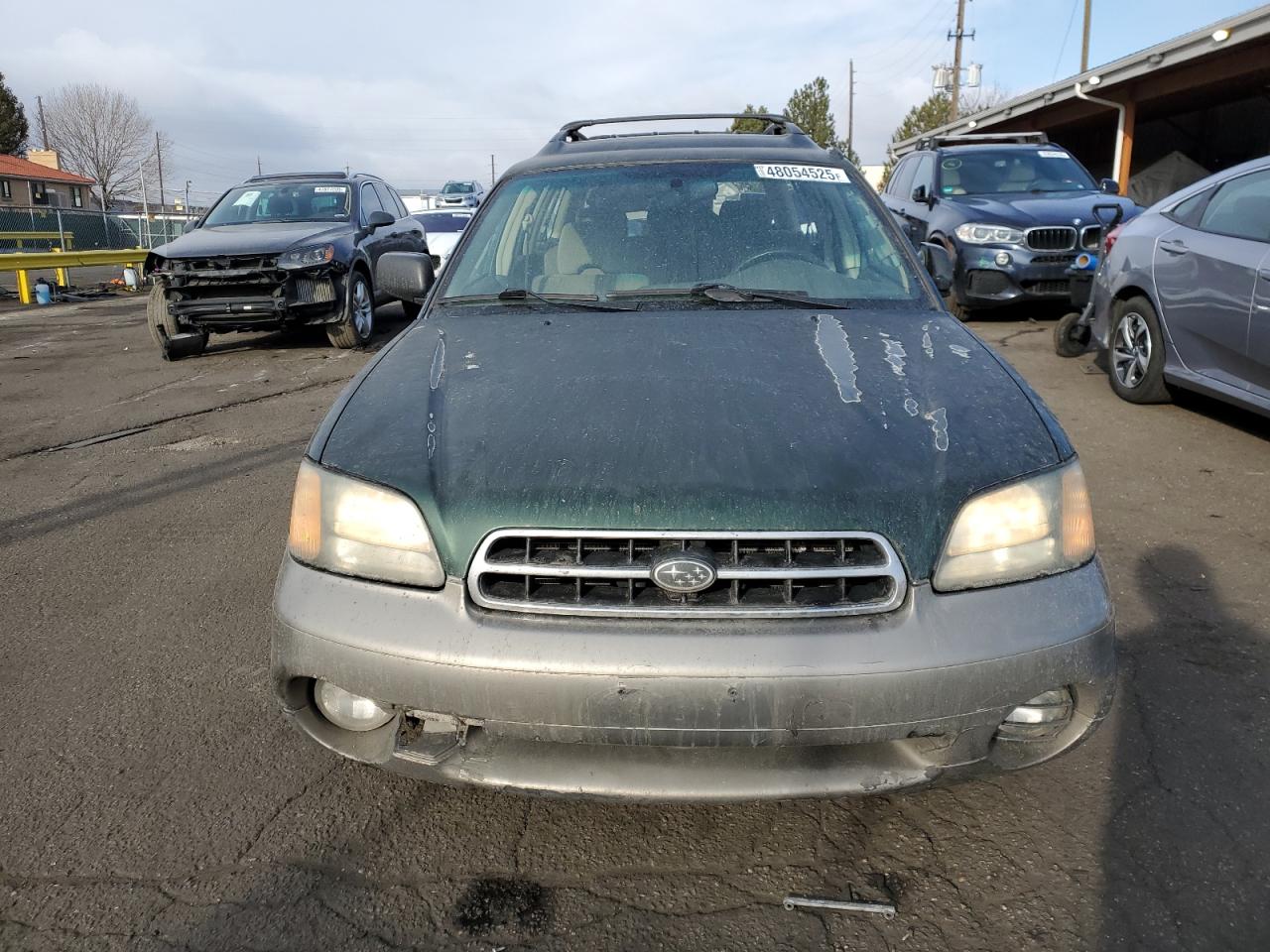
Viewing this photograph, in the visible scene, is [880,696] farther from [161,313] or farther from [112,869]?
[161,313]

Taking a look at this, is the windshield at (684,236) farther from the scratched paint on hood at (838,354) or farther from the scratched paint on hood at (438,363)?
the scratched paint on hood at (438,363)

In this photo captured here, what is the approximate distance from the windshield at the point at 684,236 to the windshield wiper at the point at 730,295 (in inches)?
0.8

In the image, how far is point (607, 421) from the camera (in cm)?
224

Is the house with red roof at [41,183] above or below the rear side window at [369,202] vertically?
above

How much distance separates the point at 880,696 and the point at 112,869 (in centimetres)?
175

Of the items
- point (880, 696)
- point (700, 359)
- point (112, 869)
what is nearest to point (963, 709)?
point (880, 696)

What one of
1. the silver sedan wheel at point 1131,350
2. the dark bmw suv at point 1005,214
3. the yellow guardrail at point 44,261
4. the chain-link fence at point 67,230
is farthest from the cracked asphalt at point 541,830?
the chain-link fence at point 67,230

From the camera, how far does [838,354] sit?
104 inches

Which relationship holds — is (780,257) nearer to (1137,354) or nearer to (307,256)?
(1137,354)

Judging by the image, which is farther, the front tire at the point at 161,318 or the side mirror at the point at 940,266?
the front tire at the point at 161,318

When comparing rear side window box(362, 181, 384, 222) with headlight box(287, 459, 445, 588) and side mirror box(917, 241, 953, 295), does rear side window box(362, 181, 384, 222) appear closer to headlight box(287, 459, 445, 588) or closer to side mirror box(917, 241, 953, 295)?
side mirror box(917, 241, 953, 295)

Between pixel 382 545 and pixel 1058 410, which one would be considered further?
pixel 1058 410

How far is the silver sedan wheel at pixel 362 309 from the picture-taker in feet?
32.9

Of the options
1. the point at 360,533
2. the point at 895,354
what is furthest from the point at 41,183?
the point at 895,354
